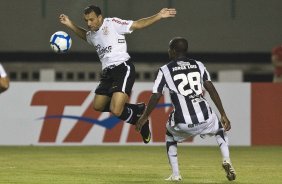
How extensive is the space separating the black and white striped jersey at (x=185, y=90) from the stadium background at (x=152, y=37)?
363 inches

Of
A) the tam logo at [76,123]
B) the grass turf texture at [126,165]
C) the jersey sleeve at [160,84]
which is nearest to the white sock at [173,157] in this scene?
the grass turf texture at [126,165]

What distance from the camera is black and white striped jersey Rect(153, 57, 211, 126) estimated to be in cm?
871

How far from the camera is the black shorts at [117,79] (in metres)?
11.0

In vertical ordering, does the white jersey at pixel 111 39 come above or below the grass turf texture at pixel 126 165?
above

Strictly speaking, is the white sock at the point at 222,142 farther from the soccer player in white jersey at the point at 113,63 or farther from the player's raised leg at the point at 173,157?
the soccer player in white jersey at the point at 113,63

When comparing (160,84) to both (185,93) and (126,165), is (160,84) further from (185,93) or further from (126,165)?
(126,165)

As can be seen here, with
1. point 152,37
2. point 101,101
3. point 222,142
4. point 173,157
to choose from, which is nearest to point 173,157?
point 173,157

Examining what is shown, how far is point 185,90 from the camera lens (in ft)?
28.6

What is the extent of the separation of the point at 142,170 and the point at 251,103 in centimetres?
→ 506

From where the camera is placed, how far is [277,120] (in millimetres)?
14961

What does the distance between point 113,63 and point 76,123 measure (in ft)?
12.8

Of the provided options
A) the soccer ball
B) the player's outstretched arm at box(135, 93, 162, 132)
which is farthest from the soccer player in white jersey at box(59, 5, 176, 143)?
the player's outstretched arm at box(135, 93, 162, 132)

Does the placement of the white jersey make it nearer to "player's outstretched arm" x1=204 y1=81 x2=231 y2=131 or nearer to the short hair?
the short hair

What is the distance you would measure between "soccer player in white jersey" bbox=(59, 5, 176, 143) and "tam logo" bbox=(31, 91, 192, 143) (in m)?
3.60
